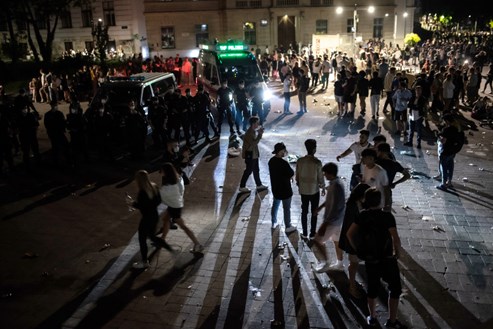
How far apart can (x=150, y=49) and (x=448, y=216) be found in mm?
35661

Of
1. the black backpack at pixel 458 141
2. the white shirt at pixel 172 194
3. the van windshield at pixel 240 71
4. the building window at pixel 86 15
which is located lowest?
the white shirt at pixel 172 194

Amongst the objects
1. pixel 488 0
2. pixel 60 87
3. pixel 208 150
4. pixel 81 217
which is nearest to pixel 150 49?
pixel 60 87

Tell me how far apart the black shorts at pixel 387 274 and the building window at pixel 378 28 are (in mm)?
38923

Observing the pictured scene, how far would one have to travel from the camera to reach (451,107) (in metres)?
16.3

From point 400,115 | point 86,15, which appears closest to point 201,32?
point 86,15

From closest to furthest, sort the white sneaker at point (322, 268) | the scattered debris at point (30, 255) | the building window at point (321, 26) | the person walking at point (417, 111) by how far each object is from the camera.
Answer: the white sneaker at point (322, 268) → the scattered debris at point (30, 255) → the person walking at point (417, 111) → the building window at point (321, 26)

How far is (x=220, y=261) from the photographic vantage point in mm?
7371

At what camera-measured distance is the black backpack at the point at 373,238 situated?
518 centimetres

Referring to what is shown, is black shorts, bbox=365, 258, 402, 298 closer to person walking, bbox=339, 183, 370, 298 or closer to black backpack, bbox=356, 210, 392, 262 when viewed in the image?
black backpack, bbox=356, 210, 392, 262

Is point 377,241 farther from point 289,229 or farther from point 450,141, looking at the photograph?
point 450,141

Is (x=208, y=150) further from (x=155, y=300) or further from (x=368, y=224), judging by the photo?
(x=368, y=224)

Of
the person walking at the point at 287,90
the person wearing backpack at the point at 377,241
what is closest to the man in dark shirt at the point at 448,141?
the person wearing backpack at the point at 377,241

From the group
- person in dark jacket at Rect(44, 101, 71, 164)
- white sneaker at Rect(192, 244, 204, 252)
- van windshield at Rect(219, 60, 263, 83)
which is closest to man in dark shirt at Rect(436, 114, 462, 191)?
white sneaker at Rect(192, 244, 204, 252)

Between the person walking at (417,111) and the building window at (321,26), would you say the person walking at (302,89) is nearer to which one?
the person walking at (417,111)
